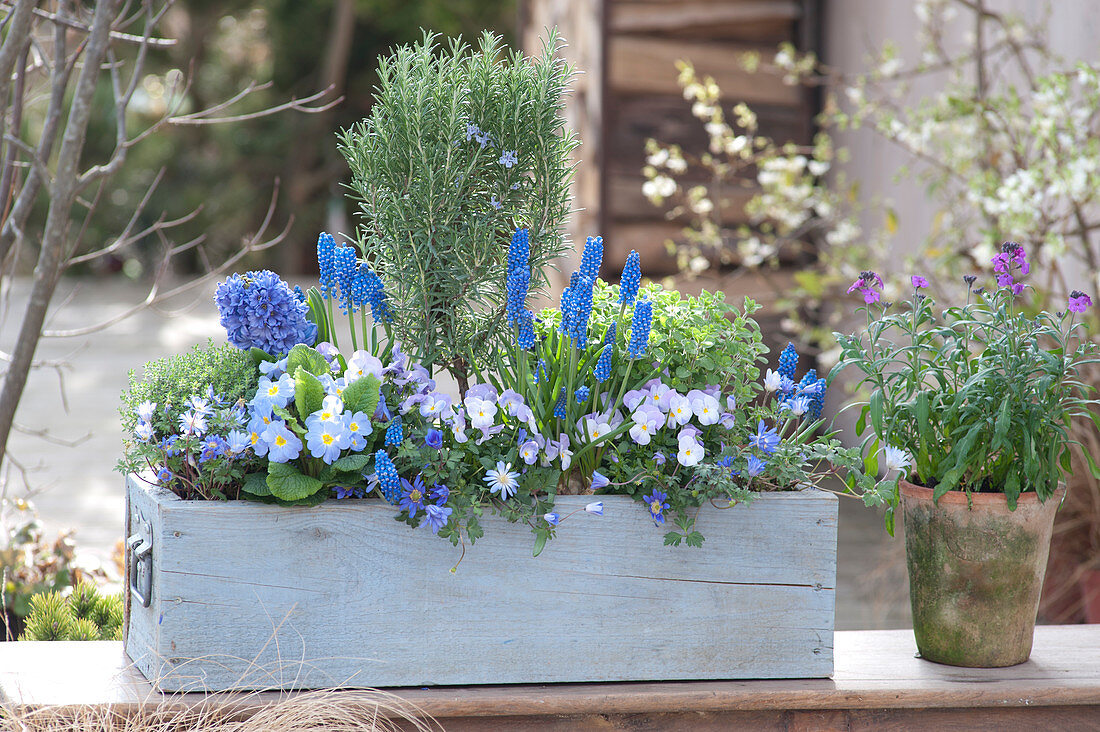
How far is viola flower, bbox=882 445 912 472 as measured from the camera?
4.42 ft

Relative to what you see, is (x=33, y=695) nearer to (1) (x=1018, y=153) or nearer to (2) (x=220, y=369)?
(2) (x=220, y=369)

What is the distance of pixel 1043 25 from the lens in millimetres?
3107

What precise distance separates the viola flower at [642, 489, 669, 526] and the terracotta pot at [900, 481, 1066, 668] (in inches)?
13.7

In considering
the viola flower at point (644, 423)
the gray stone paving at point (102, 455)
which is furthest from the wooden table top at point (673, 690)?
the gray stone paving at point (102, 455)

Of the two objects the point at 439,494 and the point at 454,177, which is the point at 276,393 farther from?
the point at 454,177

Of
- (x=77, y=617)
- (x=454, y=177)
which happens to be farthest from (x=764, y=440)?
(x=77, y=617)

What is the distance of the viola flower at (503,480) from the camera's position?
1.25 m

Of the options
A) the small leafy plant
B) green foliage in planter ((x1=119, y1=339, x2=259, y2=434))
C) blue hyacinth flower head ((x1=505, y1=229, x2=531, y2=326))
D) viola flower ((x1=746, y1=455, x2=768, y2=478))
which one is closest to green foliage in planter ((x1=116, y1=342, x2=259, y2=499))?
green foliage in planter ((x1=119, y1=339, x2=259, y2=434))

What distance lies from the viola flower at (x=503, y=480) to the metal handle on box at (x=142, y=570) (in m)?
0.42

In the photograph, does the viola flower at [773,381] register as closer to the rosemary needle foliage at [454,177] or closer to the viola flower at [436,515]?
the rosemary needle foliage at [454,177]

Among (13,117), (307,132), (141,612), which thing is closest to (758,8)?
(13,117)

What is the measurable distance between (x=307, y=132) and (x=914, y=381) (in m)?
11.2

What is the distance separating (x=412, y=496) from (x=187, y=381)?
1.13ft

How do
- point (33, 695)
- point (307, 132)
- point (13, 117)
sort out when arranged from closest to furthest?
point (33, 695), point (13, 117), point (307, 132)
